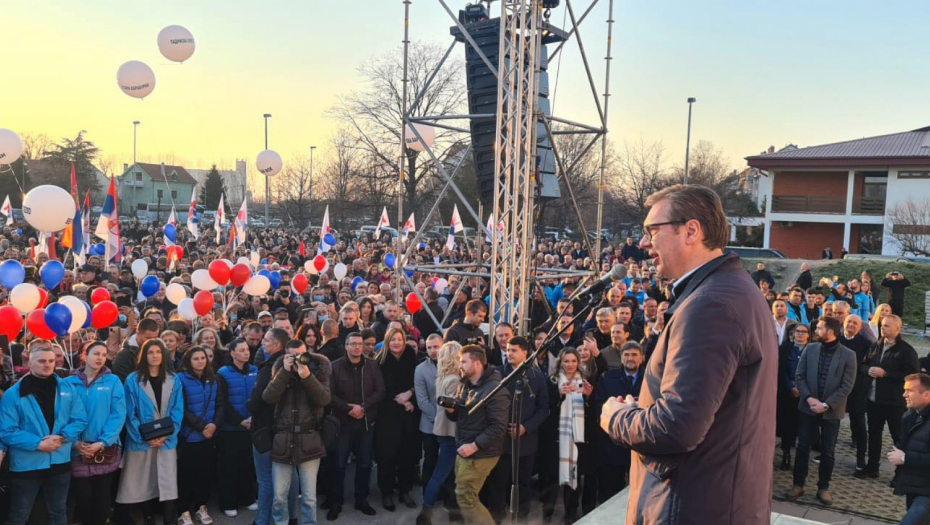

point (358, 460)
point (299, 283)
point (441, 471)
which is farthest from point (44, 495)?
point (299, 283)

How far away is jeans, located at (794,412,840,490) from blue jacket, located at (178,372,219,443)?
A: 589 centimetres

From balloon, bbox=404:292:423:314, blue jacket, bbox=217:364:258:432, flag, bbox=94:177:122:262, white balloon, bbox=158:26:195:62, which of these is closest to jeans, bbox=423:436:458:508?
blue jacket, bbox=217:364:258:432

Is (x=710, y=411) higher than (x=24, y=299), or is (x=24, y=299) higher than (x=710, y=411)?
(x=710, y=411)

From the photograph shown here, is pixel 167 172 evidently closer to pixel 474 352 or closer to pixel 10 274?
pixel 10 274

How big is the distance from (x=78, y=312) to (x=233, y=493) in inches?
112

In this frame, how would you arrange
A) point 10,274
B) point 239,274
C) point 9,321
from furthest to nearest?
point 239,274
point 10,274
point 9,321

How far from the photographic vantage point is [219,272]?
34.5 ft

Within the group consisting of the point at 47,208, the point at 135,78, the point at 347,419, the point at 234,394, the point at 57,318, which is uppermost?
the point at 135,78

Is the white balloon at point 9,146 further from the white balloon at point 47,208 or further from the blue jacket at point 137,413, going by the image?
the blue jacket at point 137,413

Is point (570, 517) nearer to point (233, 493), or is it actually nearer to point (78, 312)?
point (233, 493)

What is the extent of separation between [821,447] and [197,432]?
6.27 m

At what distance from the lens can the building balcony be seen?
114ft

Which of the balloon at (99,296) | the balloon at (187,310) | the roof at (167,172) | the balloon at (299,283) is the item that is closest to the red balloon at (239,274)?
the balloon at (187,310)

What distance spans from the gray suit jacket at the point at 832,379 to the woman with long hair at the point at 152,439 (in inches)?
248
